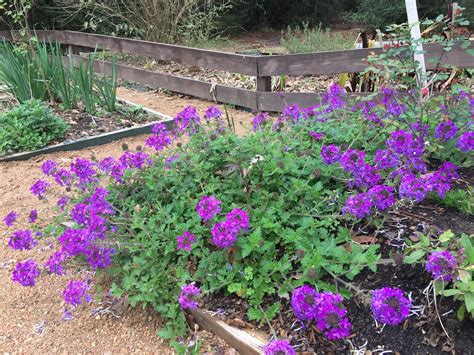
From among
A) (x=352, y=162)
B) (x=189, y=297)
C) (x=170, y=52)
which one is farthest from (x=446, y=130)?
(x=170, y=52)

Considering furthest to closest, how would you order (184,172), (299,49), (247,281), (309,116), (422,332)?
(299,49), (309,116), (184,172), (247,281), (422,332)

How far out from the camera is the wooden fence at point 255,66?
4.88m

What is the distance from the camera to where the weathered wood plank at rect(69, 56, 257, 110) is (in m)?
5.93

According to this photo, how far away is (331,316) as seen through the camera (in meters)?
1.51

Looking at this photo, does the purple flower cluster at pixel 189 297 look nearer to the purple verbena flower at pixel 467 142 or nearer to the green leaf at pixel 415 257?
the green leaf at pixel 415 257

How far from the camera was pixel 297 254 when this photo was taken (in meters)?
1.78

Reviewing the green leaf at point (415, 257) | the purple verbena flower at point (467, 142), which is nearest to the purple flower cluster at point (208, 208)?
the green leaf at point (415, 257)

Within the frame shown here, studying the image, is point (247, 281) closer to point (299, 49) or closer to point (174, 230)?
point (174, 230)

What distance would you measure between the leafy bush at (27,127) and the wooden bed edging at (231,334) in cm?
313

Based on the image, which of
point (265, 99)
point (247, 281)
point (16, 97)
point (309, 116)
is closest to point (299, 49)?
point (265, 99)

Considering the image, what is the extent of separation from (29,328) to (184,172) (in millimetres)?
1087

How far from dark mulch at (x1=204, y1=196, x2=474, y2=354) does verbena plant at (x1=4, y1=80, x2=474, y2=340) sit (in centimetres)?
7

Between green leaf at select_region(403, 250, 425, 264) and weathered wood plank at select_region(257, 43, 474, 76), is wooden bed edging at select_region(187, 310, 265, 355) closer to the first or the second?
green leaf at select_region(403, 250, 425, 264)

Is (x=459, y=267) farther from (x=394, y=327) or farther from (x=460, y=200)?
(x=460, y=200)
